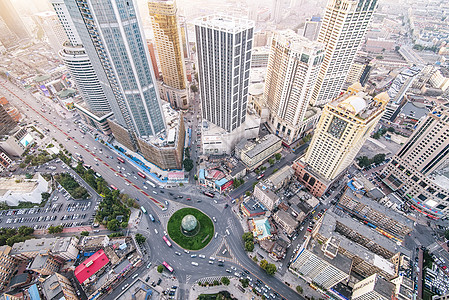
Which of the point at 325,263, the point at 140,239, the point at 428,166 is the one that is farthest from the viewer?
the point at 428,166

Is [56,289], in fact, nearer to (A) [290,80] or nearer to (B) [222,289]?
(B) [222,289]

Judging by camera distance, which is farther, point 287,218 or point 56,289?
point 287,218

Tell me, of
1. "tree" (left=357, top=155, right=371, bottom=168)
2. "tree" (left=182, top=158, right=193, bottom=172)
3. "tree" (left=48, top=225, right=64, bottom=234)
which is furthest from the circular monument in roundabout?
"tree" (left=357, top=155, right=371, bottom=168)

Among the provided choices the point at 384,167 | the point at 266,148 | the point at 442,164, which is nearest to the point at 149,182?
the point at 266,148

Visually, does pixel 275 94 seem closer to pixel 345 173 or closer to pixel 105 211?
pixel 345 173

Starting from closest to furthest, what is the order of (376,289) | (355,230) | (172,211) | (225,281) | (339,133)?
(376,289) → (225,281) → (355,230) → (339,133) → (172,211)

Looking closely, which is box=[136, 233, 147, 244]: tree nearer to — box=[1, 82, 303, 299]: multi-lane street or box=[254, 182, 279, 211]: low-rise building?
box=[1, 82, 303, 299]: multi-lane street

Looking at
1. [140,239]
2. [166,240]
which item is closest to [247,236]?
[166,240]
